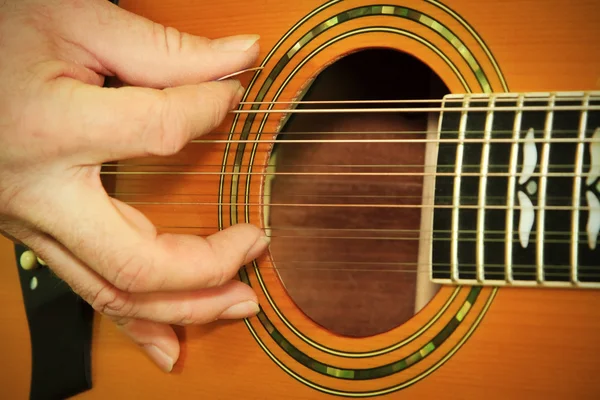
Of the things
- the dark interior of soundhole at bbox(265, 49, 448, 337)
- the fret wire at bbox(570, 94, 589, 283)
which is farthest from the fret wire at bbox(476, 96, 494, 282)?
the dark interior of soundhole at bbox(265, 49, 448, 337)

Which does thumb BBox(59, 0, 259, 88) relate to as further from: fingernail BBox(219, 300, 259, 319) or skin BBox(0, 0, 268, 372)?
fingernail BBox(219, 300, 259, 319)

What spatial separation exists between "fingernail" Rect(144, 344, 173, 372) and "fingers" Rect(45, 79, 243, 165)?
37 centimetres

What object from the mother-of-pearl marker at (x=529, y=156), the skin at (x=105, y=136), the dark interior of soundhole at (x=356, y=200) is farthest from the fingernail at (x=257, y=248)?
the mother-of-pearl marker at (x=529, y=156)

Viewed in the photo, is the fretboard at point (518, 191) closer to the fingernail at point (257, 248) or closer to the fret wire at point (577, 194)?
the fret wire at point (577, 194)

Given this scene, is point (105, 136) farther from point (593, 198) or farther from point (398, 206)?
point (593, 198)

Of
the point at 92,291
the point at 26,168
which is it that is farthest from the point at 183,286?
the point at 26,168

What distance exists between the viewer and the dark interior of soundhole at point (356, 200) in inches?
40.8

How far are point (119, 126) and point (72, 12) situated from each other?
0.23m

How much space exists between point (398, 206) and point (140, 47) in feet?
1.55

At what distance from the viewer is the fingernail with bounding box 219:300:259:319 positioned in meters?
0.83

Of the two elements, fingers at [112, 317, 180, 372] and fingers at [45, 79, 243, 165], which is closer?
fingers at [45, 79, 243, 165]

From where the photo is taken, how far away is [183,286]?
0.73 meters

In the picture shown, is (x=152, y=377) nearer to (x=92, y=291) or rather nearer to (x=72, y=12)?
(x=92, y=291)

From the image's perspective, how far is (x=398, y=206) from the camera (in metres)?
0.75
